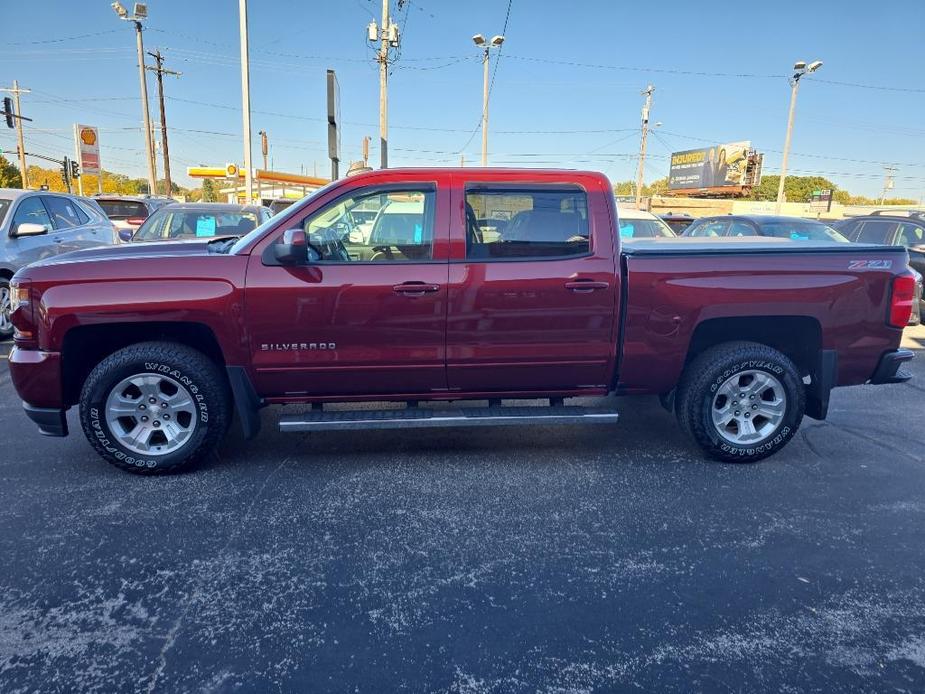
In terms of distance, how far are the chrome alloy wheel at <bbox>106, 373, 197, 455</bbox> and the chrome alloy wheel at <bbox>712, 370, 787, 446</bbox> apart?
11.3 feet

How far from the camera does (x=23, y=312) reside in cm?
366

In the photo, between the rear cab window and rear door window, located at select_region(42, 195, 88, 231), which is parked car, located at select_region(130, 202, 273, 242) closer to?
rear door window, located at select_region(42, 195, 88, 231)

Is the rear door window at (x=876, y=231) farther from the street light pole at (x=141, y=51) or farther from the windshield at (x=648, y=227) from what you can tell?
the street light pole at (x=141, y=51)

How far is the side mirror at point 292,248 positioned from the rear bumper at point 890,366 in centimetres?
389

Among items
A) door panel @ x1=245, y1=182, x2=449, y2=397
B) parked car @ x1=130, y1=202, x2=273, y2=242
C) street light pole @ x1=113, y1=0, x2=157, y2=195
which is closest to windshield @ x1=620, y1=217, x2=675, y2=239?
parked car @ x1=130, y1=202, x2=273, y2=242

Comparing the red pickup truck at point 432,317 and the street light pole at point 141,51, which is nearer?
the red pickup truck at point 432,317

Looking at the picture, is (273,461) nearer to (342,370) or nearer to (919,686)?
(342,370)

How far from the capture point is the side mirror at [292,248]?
356 centimetres

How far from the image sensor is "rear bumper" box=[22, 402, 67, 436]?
373 cm

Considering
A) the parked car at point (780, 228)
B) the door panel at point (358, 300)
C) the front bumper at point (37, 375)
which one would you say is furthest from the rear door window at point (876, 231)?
the front bumper at point (37, 375)

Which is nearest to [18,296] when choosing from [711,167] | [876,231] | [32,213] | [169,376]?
[169,376]

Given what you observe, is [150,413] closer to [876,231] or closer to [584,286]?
[584,286]

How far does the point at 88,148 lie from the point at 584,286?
36.0m

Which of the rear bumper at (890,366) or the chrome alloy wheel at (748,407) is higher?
the rear bumper at (890,366)
